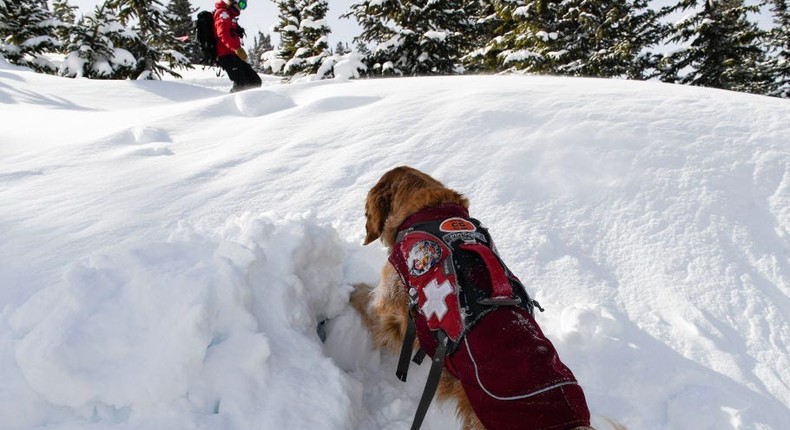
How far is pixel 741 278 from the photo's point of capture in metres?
2.51

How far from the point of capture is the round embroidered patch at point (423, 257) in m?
1.98

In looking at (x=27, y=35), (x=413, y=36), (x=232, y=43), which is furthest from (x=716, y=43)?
(x=27, y=35)

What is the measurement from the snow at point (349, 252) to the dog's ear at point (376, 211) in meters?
0.22

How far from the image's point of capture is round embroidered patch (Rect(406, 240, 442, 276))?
6.48 feet

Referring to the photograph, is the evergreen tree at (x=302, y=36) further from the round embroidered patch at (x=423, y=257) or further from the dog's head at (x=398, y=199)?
the round embroidered patch at (x=423, y=257)

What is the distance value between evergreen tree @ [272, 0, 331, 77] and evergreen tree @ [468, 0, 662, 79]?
6.28 meters

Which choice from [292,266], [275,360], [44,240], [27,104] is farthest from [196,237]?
[27,104]

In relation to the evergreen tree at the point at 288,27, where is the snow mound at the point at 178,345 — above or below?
below

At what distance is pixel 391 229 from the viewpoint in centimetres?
249

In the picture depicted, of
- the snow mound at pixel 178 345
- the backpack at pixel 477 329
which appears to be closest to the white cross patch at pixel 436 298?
the backpack at pixel 477 329

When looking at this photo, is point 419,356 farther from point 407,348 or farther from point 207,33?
point 207,33

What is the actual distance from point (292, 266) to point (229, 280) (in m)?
0.44

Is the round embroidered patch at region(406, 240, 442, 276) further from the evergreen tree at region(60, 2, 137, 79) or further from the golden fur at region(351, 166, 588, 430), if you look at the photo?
the evergreen tree at region(60, 2, 137, 79)

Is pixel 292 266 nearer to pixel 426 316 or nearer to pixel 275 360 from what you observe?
pixel 275 360
